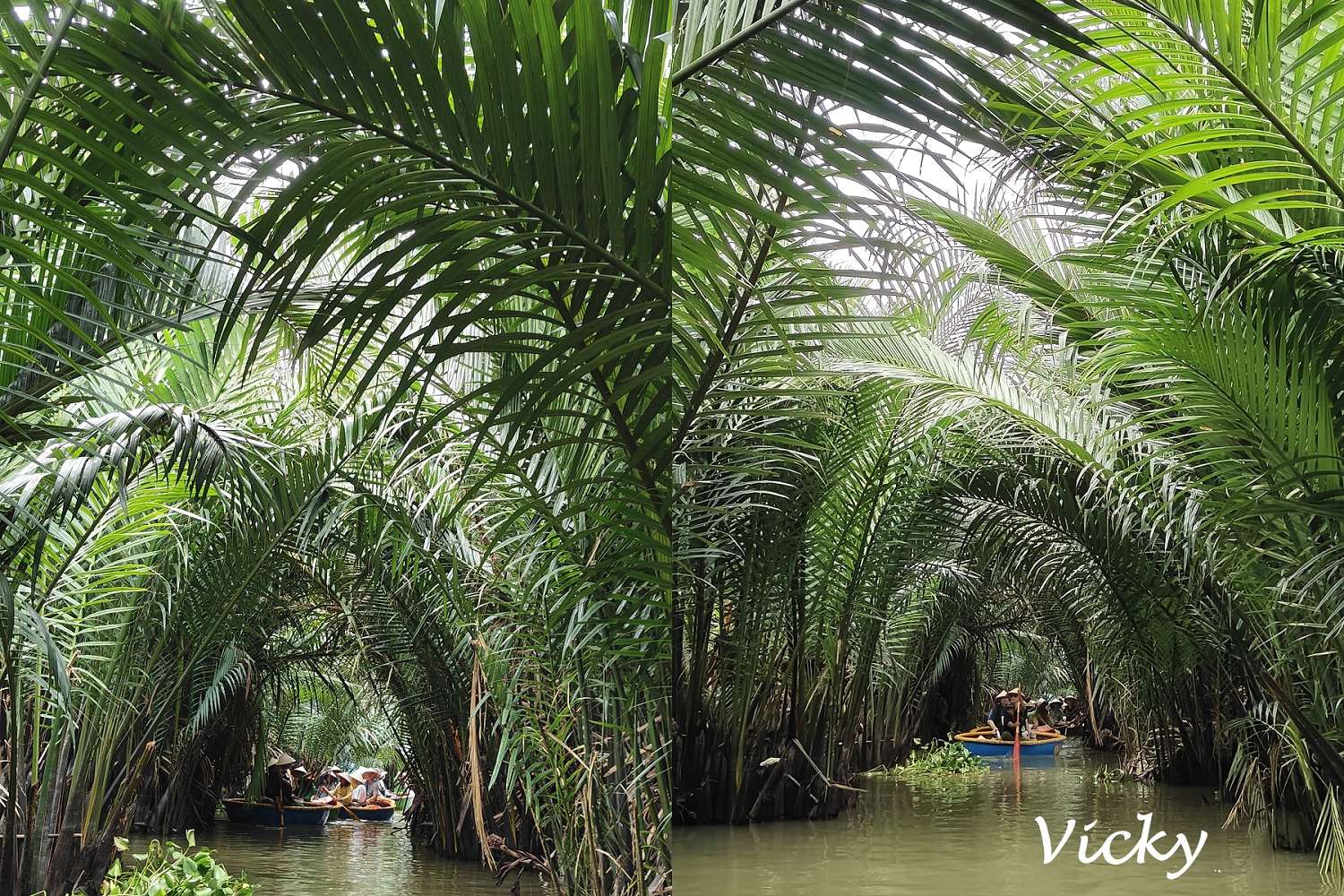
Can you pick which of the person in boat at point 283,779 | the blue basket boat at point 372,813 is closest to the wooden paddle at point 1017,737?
the blue basket boat at point 372,813

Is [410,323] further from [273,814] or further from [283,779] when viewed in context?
[283,779]

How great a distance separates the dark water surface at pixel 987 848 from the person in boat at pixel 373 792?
0.97 m

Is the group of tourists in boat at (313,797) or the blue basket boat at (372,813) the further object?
the group of tourists in boat at (313,797)

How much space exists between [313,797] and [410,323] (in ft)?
7.58

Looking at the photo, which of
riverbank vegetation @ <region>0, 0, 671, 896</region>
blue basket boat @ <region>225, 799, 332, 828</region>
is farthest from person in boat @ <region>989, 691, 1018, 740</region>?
blue basket boat @ <region>225, 799, 332, 828</region>

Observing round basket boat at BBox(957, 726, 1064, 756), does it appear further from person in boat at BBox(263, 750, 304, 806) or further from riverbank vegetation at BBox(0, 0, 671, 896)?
person in boat at BBox(263, 750, 304, 806)

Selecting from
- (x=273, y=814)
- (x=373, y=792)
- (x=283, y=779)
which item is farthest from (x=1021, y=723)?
(x=283, y=779)

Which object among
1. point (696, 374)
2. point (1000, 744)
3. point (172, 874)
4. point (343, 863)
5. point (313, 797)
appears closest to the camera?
point (696, 374)

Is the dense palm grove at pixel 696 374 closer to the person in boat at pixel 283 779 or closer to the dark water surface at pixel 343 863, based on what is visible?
the dark water surface at pixel 343 863

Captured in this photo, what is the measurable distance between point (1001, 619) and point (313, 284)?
107 cm

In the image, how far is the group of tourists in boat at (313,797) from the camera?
1.89 meters

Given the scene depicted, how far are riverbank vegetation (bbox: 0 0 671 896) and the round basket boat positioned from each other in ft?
1.84

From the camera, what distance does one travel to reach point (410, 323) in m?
0.90

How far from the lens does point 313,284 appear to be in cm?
89
